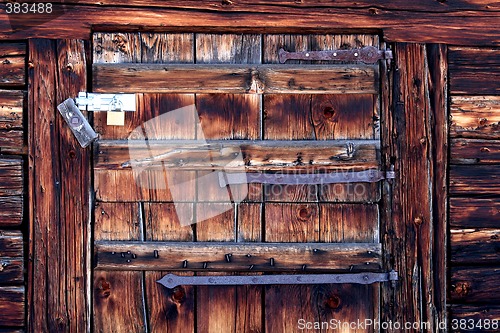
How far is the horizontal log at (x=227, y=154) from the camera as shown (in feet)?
9.43

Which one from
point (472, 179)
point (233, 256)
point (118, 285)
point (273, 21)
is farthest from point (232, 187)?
point (472, 179)

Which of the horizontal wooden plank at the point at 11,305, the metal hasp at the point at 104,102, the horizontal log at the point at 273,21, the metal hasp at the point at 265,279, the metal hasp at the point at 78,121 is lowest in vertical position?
the horizontal wooden plank at the point at 11,305

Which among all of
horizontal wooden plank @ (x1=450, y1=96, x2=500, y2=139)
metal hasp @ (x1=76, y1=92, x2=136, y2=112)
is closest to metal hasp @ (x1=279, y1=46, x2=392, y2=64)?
horizontal wooden plank @ (x1=450, y1=96, x2=500, y2=139)

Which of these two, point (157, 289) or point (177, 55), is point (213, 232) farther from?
point (177, 55)

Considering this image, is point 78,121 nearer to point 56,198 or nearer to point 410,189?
point 56,198

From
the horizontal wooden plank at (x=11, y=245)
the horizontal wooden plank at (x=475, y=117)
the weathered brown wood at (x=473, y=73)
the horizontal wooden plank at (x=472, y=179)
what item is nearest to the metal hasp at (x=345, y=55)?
the weathered brown wood at (x=473, y=73)

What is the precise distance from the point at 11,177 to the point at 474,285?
2.58m

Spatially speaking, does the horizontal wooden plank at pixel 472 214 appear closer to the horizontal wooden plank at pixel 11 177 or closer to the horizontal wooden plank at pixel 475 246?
the horizontal wooden plank at pixel 475 246

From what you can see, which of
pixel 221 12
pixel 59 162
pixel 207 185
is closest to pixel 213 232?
pixel 207 185

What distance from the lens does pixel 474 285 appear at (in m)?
2.94

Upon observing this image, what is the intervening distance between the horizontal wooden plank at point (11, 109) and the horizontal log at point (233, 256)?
0.79 meters

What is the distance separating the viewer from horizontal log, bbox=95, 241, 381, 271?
2881 millimetres

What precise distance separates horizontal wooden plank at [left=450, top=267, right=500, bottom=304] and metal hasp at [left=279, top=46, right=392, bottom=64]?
123 cm

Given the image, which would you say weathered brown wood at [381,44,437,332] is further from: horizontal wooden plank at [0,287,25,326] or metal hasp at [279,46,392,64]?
horizontal wooden plank at [0,287,25,326]
